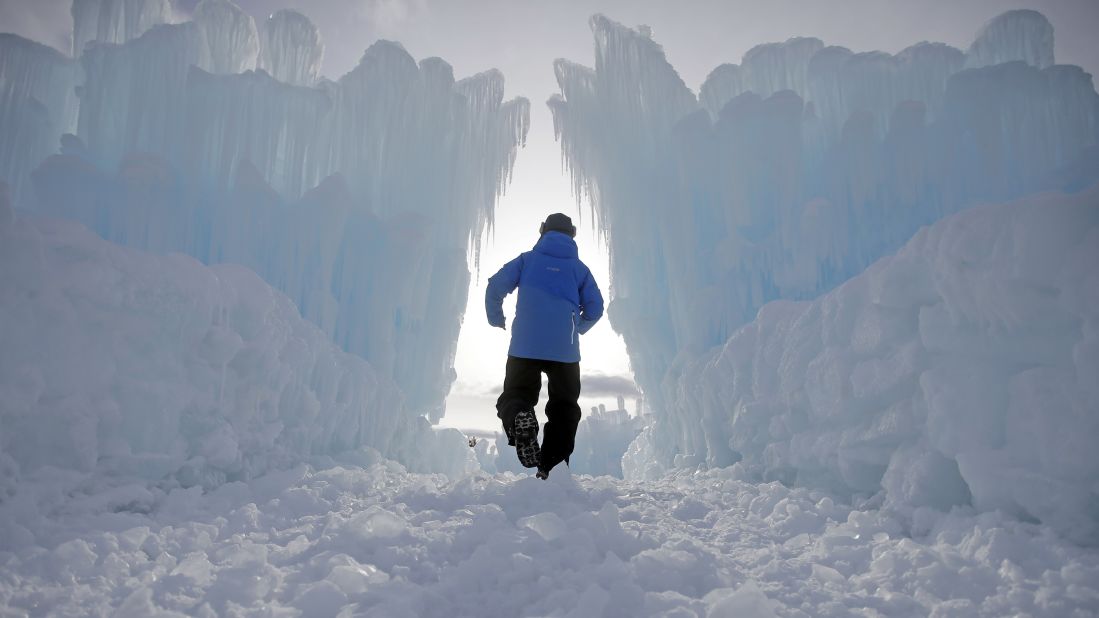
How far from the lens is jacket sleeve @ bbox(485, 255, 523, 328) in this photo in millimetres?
4641

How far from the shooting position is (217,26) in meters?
11.5

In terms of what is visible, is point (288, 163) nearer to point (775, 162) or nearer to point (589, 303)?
point (589, 303)

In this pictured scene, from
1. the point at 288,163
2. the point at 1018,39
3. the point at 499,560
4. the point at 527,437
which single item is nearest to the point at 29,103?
the point at 288,163

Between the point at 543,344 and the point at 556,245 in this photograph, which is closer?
the point at 543,344

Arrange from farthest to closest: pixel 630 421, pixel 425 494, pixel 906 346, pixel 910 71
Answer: pixel 630 421, pixel 910 71, pixel 906 346, pixel 425 494

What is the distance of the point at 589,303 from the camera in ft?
16.0

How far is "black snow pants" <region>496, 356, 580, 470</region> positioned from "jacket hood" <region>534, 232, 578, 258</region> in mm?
877

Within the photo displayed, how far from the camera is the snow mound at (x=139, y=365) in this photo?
337cm

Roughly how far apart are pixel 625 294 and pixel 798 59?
587 centimetres

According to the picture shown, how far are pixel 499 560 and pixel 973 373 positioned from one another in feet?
9.57

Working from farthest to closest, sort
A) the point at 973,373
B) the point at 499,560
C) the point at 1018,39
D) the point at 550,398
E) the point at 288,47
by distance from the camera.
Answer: the point at 288,47
the point at 1018,39
the point at 550,398
the point at 973,373
the point at 499,560

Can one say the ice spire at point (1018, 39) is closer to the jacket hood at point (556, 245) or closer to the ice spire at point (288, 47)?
the jacket hood at point (556, 245)

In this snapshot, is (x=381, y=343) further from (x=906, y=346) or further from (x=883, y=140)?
(x=883, y=140)

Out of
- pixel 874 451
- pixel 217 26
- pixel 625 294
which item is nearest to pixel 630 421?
pixel 625 294
